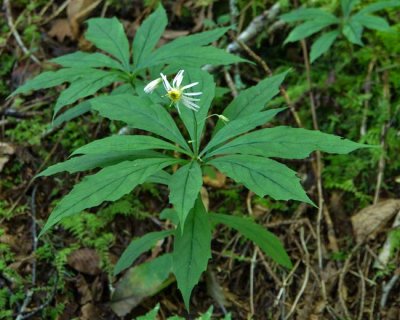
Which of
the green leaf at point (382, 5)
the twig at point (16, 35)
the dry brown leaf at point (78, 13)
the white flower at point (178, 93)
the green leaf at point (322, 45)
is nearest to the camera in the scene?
the white flower at point (178, 93)

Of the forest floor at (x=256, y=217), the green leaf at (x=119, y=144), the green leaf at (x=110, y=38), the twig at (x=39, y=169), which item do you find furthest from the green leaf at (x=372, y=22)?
the twig at (x=39, y=169)

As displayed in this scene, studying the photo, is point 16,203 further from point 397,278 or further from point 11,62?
point 397,278

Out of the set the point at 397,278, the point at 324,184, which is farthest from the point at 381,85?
the point at 397,278

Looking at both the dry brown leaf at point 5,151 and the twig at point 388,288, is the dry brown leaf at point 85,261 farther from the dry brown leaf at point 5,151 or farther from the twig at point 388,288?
the twig at point 388,288

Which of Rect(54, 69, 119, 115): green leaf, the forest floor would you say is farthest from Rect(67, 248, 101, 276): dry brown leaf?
Rect(54, 69, 119, 115): green leaf

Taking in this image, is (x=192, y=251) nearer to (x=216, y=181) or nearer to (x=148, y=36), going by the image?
(x=216, y=181)

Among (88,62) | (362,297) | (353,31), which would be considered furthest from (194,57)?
(362,297)
